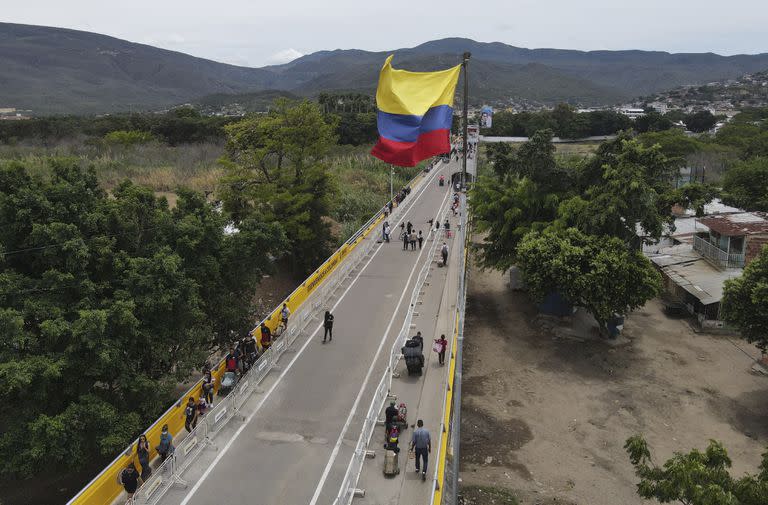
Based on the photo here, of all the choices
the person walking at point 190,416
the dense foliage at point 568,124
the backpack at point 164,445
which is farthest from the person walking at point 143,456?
the dense foliage at point 568,124

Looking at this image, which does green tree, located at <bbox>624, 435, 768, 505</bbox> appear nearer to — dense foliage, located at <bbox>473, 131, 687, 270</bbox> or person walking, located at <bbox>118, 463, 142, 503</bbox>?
person walking, located at <bbox>118, 463, 142, 503</bbox>

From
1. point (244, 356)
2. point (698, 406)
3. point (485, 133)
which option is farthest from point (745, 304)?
point (485, 133)

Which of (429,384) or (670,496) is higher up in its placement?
(670,496)

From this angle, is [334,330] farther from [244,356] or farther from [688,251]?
[688,251]

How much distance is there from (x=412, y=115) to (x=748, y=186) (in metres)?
43.2

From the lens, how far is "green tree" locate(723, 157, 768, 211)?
47.1 meters

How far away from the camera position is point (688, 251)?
119ft

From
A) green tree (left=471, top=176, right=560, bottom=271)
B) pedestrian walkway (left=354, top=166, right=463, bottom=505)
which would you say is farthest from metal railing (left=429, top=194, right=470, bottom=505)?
green tree (left=471, top=176, right=560, bottom=271)

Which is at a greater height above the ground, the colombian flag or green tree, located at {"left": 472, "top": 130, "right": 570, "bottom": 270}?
the colombian flag

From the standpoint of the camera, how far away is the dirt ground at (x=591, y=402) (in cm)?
1938

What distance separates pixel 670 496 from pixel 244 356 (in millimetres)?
12402

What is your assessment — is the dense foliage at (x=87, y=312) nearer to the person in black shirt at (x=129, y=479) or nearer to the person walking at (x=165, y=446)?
the person walking at (x=165, y=446)

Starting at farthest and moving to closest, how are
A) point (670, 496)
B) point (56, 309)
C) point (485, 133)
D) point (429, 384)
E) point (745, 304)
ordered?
point (485, 133)
point (745, 304)
point (429, 384)
point (56, 309)
point (670, 496)

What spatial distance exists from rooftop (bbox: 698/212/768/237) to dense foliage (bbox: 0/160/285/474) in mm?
26750
